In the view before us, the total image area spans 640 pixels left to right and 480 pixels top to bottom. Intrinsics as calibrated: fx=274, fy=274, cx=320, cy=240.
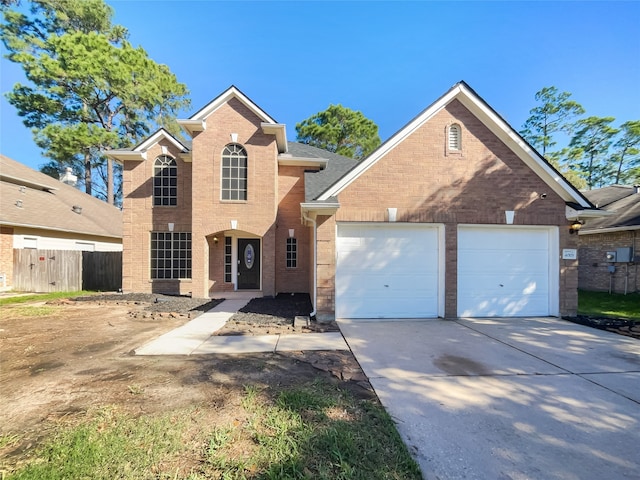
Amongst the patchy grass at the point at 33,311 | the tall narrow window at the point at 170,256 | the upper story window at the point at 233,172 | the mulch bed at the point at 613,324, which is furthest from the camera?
the tall narrow window at the point at 170,256

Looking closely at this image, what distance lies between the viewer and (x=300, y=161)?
41.9 ft

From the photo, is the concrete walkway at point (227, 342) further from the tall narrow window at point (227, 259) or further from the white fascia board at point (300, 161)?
the white fascia board at point (300, 161)

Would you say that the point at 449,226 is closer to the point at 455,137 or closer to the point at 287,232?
the point at 455,137

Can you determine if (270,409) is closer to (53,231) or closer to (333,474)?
(333,474)

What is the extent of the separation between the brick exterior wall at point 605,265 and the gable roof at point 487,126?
7.27 m

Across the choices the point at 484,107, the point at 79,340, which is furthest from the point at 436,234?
the point at 79,340

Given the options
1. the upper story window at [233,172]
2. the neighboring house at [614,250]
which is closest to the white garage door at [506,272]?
the neighboring house at [614,250]

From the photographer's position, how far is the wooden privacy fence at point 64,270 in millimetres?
12922

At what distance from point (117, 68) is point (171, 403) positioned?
27.0 metres

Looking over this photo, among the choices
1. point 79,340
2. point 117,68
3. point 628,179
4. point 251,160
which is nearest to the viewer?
point 79,340

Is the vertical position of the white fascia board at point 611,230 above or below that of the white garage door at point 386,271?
above

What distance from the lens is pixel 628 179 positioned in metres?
27.2

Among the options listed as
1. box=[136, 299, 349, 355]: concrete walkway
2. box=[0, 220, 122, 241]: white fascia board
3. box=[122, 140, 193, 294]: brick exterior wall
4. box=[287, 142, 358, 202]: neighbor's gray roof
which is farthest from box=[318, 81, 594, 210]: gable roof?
box=[0, 220, 122, 241]: white fascia board

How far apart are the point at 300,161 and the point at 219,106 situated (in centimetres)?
399
